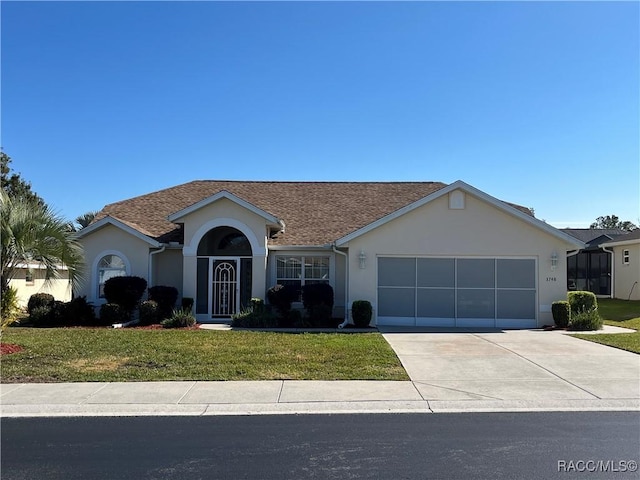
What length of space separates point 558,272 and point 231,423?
1397 cm

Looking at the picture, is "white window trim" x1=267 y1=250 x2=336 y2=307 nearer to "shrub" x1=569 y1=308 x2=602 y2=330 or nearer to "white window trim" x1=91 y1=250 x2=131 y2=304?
"white window trim" x1=91 y1=250 x2=131 y2=304

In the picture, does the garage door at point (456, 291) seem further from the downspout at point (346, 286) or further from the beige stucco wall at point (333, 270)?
the beige stucco wall at point (333, 270)

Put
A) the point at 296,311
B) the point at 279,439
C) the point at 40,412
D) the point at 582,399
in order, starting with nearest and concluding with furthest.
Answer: the point at 279,439 → the point at 40,412 → the point at 582,399 → the point at 296,311

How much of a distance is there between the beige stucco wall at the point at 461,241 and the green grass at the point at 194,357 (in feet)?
11.4

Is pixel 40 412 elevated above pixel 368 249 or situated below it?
below

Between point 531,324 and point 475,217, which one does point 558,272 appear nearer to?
point 531,324

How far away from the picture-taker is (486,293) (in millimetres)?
17688

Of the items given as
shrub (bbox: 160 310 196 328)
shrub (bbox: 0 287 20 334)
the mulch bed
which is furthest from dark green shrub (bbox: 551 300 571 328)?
shrub (bbox: 0 287 20 334)

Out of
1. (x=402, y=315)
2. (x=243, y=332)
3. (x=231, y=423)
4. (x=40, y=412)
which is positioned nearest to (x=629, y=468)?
(x=231, y=423)

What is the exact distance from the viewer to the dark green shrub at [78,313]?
57.0ft

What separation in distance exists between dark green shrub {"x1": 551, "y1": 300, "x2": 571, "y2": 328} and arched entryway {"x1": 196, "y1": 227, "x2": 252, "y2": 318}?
1050cm

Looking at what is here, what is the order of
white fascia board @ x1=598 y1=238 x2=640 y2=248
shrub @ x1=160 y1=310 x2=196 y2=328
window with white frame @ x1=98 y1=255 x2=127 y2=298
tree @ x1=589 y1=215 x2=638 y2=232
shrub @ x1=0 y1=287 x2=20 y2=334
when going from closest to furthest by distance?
1. shrub @ x1=0 y1=287 x2=20 y2=334
2. shrub @ x1=160 y1=310 x2=196 y2=328
3. window with white frame @ x1=98 y1=255 x2=127 y2=298
4. white fascia board @ x1=598 y1=238 x2=640 y2=248
5. tree @ x1=589 y1=215 x2=638 y2=232

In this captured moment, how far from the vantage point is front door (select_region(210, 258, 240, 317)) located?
18578 millimetres

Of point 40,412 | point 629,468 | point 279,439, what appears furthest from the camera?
point 40,412
